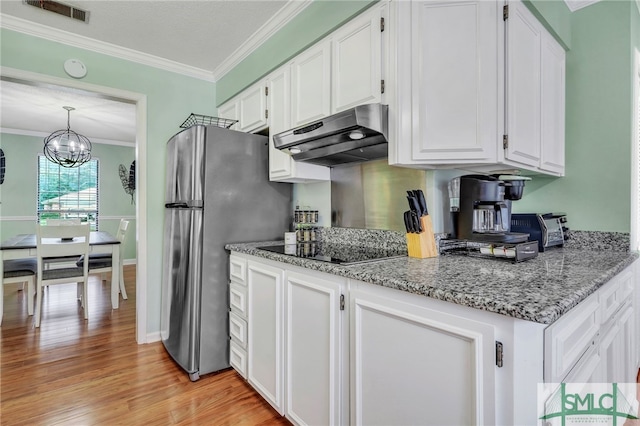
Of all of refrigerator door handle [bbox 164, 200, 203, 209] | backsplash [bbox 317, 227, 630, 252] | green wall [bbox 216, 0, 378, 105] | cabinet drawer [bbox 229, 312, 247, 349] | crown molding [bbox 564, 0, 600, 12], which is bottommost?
cabinet drawer [bbox 229, 312, 247, 349]

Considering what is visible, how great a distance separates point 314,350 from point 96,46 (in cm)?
291

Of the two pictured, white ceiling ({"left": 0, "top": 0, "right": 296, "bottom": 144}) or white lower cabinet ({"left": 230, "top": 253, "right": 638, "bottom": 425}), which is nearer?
white lower cabinet ({"left": 230, "top": 253, "right": 638, "bottom": 425})

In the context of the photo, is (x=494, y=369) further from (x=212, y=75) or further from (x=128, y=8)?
(x=212, y=75)

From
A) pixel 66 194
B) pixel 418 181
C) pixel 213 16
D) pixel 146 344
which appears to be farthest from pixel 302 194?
pixel 66 194

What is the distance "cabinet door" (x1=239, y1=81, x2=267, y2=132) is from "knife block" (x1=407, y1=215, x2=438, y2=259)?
147cm

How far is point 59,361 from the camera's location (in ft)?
7.86

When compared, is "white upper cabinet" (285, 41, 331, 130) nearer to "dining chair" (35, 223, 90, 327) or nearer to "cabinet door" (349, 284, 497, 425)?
"cabinet door" (349, 284, 497, 425)

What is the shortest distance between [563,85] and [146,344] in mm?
3611

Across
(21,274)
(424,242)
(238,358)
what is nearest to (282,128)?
(424,242)

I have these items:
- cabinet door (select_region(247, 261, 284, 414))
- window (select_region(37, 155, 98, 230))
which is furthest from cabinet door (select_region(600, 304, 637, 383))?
window (select_region(37, 155, 98, 230))

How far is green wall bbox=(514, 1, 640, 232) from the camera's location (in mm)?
1808

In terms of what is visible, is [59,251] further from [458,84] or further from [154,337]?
[458,84]

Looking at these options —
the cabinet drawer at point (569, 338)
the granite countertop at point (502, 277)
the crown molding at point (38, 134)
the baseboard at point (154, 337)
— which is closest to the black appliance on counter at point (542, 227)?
the granite countertop at point (502, 277)

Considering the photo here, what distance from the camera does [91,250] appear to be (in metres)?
3.81
